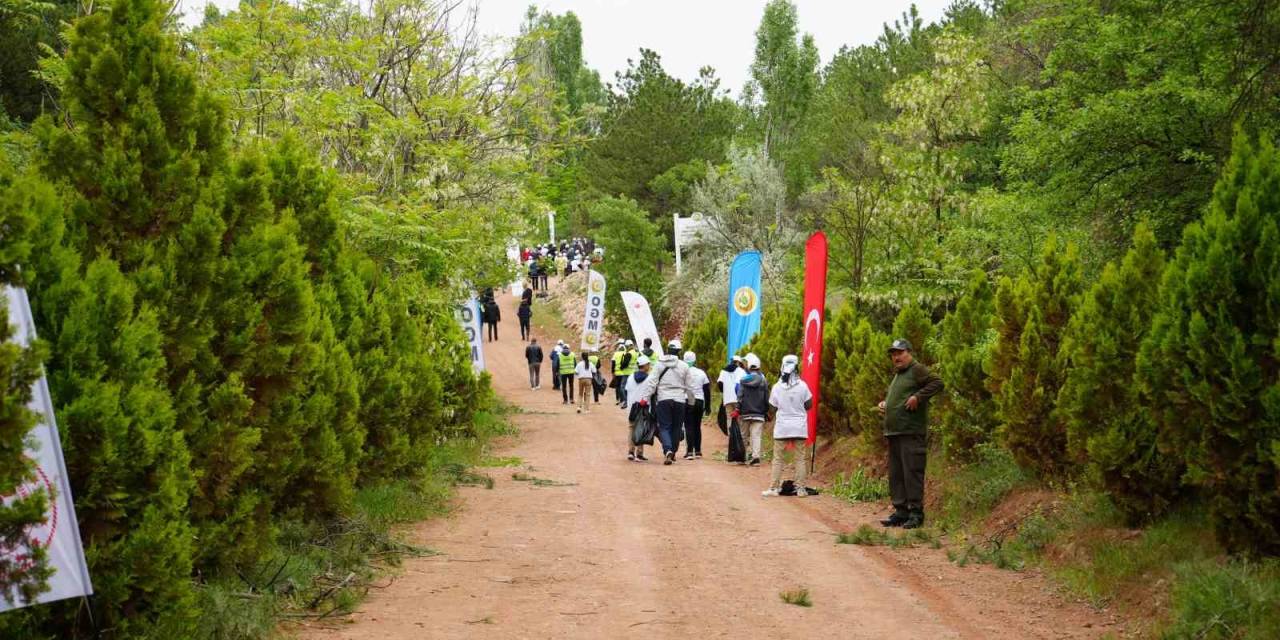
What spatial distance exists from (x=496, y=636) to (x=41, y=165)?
3.80 m

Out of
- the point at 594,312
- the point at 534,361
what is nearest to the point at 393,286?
the point at 534,361

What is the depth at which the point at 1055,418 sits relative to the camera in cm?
1105

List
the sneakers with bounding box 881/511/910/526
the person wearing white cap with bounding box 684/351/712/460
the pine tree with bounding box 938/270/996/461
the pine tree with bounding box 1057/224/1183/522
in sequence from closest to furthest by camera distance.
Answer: the pine tree with bounding box 1057/224/1183/522, the sneakers with bounding box 881/511/910/526, the pine tree with bounding box 938/270/996/461, the person wearing white cap with bounding box 684/351/712/460

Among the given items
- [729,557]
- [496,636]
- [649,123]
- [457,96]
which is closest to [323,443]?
[496,636]

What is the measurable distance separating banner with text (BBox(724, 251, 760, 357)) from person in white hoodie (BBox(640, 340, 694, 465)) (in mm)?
9380

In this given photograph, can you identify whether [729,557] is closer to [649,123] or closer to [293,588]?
[293,588]

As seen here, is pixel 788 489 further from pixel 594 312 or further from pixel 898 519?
pixel 594 312

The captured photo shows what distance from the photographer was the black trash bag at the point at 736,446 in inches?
766

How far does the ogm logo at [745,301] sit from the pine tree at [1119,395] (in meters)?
18.2

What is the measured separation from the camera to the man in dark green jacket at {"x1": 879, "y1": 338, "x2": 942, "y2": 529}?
39.7ft

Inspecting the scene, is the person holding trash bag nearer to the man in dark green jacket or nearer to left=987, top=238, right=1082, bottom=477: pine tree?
the man in dark green jacket

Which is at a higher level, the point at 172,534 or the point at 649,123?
the point at 649,123

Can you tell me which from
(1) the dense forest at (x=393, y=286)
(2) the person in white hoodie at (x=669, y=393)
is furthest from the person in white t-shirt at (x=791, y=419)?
(2) the person in white hoodie at (x=669, y=393)

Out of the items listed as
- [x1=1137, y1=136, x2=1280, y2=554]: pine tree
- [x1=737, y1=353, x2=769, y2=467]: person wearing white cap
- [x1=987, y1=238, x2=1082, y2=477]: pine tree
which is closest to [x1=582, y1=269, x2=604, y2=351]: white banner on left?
[x1=737, y1=353, x2=769, y2=467]: person wearing white cap
